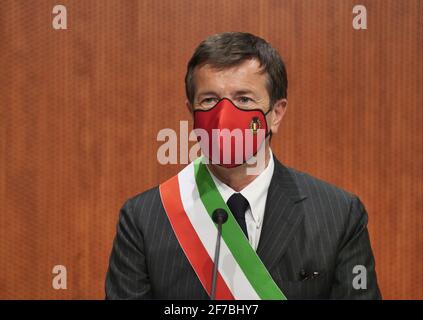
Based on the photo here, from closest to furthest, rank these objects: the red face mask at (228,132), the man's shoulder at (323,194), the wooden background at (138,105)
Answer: the red face mask at (228,132) < the man's shoulder at (323,194) < the wooden background at (138,105)

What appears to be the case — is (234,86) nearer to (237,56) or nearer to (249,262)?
(237,56)

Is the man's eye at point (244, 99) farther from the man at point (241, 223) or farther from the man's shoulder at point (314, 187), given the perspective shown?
the man's shoulder at point (314, 187)

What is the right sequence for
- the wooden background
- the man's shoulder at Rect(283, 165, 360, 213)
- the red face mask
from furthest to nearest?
the wooden background < the man's shoulder at Rect(283, 165, 360, 213) < the red face mask

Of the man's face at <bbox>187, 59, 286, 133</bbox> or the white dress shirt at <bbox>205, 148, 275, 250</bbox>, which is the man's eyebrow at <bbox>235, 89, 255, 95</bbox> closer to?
the man's face at <bbox>187, 59, 286, 133</bbox>

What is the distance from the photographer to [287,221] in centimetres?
125

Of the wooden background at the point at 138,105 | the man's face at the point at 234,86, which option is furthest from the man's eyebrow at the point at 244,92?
the wooden background at the point at 138,105

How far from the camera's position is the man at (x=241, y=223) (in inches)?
46.9

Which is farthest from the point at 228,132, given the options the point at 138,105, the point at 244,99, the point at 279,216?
the point at 138,105

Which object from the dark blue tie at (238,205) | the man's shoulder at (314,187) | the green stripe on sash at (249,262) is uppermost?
the man's shoulder at (314,187)

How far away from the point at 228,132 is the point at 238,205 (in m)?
0.15

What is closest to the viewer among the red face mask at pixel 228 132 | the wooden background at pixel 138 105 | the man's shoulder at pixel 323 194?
the red face mask at pixel 228 132

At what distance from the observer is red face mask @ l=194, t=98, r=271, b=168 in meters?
1.17

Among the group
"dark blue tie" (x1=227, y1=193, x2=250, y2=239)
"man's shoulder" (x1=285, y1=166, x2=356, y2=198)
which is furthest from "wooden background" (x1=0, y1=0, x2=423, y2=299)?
"dark blue tie" (x1=227, y1=193, x2=250, y2=239)
